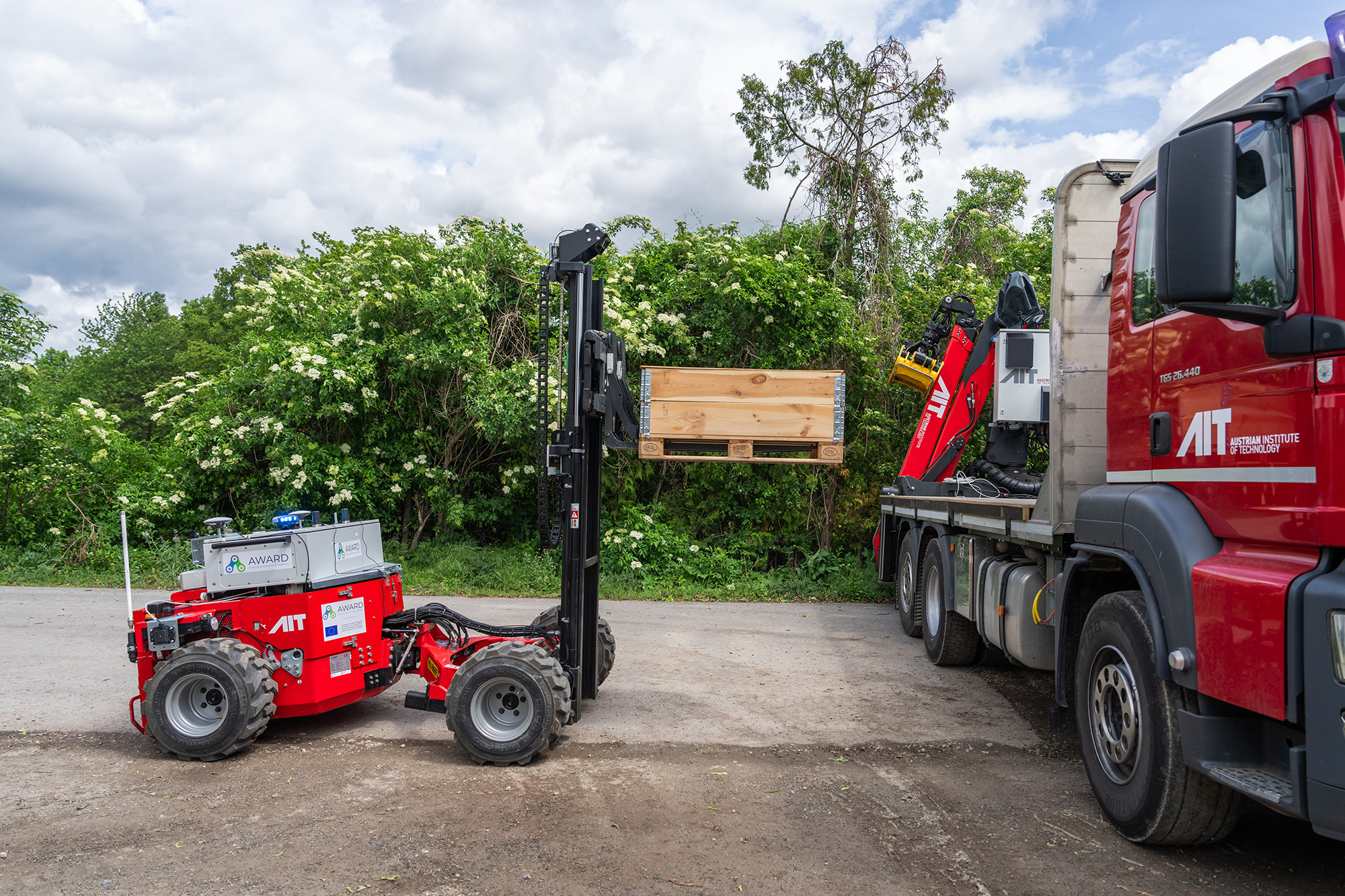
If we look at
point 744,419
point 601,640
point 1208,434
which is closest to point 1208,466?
point 1208,434

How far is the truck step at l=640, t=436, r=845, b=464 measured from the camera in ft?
25.9

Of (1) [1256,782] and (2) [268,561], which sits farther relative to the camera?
(2) [268,561]

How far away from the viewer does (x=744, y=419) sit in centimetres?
792

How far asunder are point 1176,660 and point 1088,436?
1.83 meters

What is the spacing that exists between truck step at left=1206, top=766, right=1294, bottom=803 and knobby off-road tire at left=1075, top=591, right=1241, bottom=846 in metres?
0.28

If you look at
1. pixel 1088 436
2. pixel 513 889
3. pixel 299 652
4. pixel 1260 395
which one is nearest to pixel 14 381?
pixel 299 652

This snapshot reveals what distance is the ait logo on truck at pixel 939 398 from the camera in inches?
393

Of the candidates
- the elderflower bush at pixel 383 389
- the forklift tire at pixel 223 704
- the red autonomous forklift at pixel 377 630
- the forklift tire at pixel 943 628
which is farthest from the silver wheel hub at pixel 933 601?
the elderflower bush at pixel 383 389

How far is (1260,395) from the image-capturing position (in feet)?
10.8

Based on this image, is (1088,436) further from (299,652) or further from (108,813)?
(108,813)

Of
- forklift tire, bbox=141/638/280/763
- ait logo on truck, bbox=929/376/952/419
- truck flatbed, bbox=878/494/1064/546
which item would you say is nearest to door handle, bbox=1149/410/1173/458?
truck flatbed, bbox=878/494/1064/546

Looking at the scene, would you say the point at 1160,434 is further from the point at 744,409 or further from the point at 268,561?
the point at 268,561

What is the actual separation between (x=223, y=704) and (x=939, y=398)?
782 centimetres

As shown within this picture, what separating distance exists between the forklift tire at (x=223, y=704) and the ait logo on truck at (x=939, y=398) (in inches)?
297
